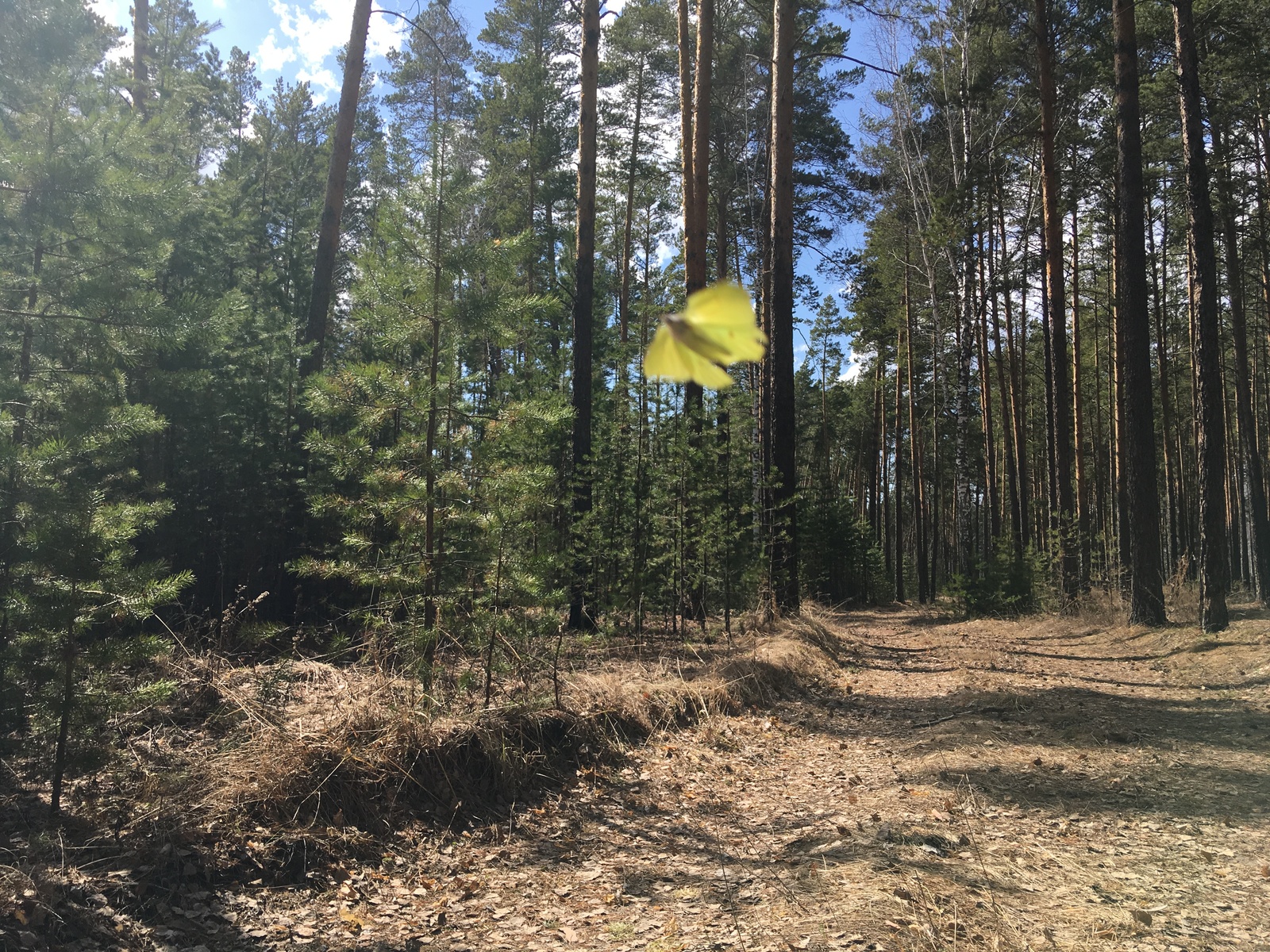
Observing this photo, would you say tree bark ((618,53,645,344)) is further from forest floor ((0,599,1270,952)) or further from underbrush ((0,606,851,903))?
forest floor ((0,599,1270,952))

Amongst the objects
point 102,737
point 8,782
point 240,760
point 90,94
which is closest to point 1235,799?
point 240,760

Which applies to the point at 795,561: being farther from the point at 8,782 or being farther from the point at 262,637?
the point at 8,782

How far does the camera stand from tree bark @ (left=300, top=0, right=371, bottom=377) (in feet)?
28.4

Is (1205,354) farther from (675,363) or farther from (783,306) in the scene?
(675,363)

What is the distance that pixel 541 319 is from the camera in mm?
12023

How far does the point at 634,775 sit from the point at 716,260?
1260 centimetres

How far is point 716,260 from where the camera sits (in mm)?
14914

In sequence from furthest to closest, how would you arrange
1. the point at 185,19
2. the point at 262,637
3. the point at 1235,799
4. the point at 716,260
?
the point at 185,19 < the point at 716,260 < the point at 262,637 < the point at 1235,799

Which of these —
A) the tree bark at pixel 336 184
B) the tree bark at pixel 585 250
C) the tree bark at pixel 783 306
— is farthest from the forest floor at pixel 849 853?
the tree bark at pixel 336 184

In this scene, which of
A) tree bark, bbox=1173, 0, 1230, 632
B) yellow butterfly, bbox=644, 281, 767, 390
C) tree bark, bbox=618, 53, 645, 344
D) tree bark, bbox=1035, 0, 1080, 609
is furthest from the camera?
tree bark, bbox=618, 53, 645, 344

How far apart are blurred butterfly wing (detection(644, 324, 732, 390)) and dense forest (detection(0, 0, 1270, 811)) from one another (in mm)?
25

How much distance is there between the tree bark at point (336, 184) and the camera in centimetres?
865

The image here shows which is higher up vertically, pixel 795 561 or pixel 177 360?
pixel 177 360

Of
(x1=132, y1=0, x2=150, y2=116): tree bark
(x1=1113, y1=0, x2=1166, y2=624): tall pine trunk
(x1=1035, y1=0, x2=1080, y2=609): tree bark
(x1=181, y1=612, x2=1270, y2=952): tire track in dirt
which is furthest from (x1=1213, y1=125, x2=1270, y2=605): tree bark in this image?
(x1=132, y1=0, x2=150, y2=116): tree bark
